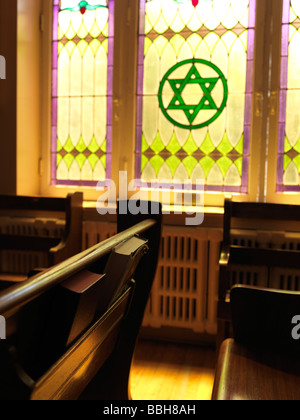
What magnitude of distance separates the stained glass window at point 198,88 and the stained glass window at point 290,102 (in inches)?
8.1

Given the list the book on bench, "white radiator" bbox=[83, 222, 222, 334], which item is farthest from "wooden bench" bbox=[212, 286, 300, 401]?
"white radiator" bbox=[83, 222, 222, 334]

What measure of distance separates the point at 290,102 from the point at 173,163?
2.78 ft

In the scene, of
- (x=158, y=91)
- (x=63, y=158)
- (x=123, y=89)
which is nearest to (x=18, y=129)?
(x=63, y=158)

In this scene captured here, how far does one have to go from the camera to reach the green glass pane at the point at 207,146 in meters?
2.78

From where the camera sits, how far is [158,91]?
2.86 m

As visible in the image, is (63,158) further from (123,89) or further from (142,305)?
(142,305)

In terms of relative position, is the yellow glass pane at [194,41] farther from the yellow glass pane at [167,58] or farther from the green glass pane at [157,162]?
the green glass pane at [157,162]

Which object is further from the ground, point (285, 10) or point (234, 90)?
point (285, 10)

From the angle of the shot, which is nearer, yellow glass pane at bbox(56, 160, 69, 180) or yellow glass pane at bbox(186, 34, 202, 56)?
yellow glass pane at bbox(186, 34, 202, 56)

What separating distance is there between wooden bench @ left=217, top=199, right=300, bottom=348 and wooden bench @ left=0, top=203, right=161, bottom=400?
2.19 feet

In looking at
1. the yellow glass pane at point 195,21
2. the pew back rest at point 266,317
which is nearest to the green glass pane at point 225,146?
the yellow glass pane at point 195,21

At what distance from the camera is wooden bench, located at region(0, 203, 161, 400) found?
26.0 inches

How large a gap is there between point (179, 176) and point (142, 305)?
4.49 ft

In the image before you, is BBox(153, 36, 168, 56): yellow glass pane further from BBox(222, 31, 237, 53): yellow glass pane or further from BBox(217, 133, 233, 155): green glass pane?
BBox(217, 133, 233, 155): green glass pane
